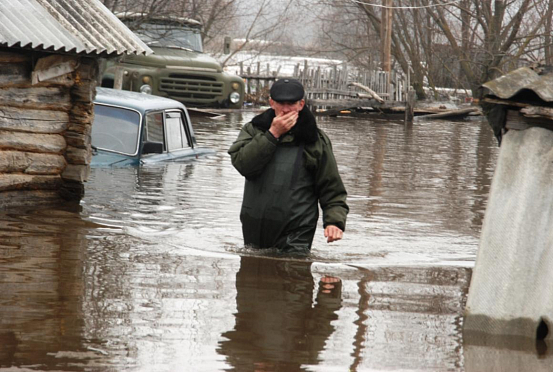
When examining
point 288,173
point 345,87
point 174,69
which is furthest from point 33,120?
point 345,87

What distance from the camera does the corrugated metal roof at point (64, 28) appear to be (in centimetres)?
804

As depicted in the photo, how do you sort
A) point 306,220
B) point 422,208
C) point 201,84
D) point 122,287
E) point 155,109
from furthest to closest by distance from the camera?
point 201,84
point 155,109
point 422,208
point 306,220
point 122,287

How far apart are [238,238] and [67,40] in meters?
2.42

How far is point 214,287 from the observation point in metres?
5.74

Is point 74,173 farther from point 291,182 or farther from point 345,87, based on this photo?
point 345,87

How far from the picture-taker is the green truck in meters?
21.5

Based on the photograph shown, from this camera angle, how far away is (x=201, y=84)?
77.6 ft

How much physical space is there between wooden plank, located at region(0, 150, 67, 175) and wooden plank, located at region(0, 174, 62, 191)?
48 millimetres

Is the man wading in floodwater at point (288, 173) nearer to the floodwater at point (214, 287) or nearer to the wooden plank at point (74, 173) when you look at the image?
the floodwater at point (214, 287)

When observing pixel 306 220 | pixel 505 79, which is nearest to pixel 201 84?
pixel 306 220

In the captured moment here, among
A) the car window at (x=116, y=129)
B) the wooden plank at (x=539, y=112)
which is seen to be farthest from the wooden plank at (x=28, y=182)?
the wooden plank at (x=539, y=112)

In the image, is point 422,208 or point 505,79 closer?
point 505,79

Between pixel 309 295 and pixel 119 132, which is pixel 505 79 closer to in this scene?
pixel 309 295

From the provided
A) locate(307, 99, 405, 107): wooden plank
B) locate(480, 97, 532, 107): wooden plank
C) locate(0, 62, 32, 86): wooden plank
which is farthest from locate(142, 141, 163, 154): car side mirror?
locate(307, 99, 405, 107): wooden plank
